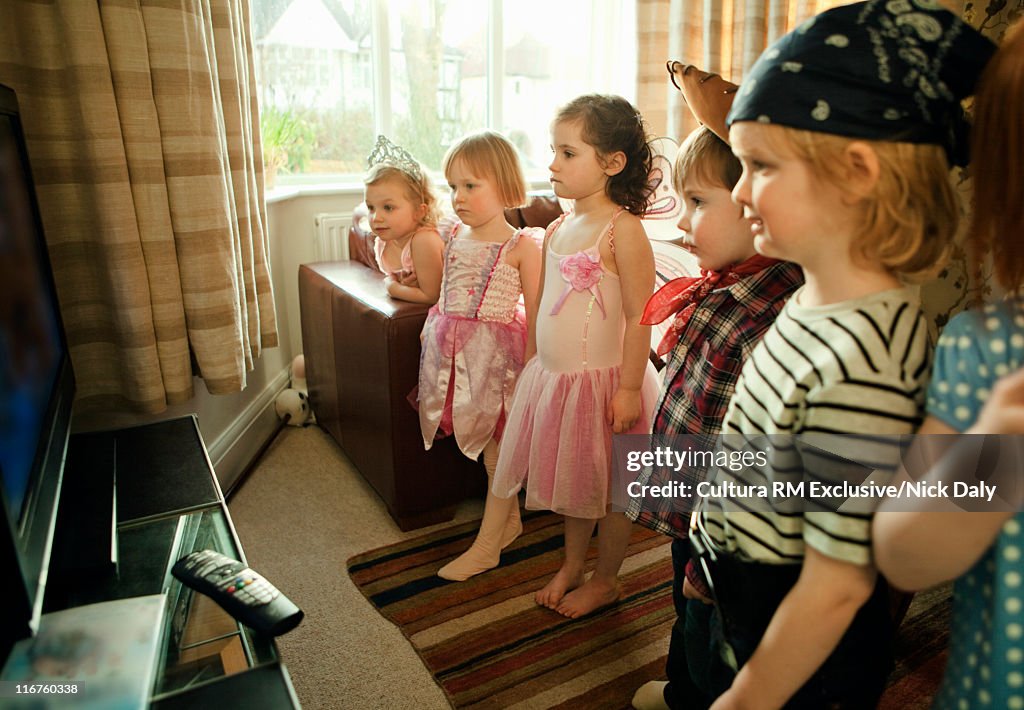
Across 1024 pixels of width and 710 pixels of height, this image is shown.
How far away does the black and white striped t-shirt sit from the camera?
654 mm

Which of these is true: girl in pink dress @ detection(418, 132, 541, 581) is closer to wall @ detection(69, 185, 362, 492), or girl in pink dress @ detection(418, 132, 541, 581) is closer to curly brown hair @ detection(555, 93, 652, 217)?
curly brown hair @ detection(555, 93, 652, 217)

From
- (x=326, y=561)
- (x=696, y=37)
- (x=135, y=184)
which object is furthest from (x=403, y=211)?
(x=696, y=37)

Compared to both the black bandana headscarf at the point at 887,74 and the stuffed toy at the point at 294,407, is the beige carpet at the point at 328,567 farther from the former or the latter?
the black bandana headscarf at the point at 887,74

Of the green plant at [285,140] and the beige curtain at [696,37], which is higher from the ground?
the beige curtain at [696,37]

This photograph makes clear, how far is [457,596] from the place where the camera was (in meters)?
1.66

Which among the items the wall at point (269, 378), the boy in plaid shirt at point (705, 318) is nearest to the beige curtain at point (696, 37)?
the wall at point (269, 378)

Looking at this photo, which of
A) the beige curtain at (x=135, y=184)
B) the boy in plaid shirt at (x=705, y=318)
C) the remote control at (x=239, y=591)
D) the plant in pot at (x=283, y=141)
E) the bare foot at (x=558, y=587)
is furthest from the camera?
the plant in pot at (x=283, y=141)

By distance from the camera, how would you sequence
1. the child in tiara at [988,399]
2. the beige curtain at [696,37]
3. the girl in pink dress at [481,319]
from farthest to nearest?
the beige curtain at [696,37]
the girl in pink dress at [481,319]
the child in tiara at [988,399]

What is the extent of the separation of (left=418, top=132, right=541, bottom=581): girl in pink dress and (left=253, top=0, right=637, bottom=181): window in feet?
4.35

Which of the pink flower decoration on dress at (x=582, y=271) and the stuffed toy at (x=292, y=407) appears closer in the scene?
the pink flower decoration on dress at (x=582, y=271)

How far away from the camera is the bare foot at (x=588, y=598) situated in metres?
1.58

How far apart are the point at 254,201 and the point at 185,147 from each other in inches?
15.7

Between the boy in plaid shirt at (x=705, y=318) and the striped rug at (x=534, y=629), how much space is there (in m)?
0.24

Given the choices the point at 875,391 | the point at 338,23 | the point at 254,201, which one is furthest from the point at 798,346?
the point at 338,23
